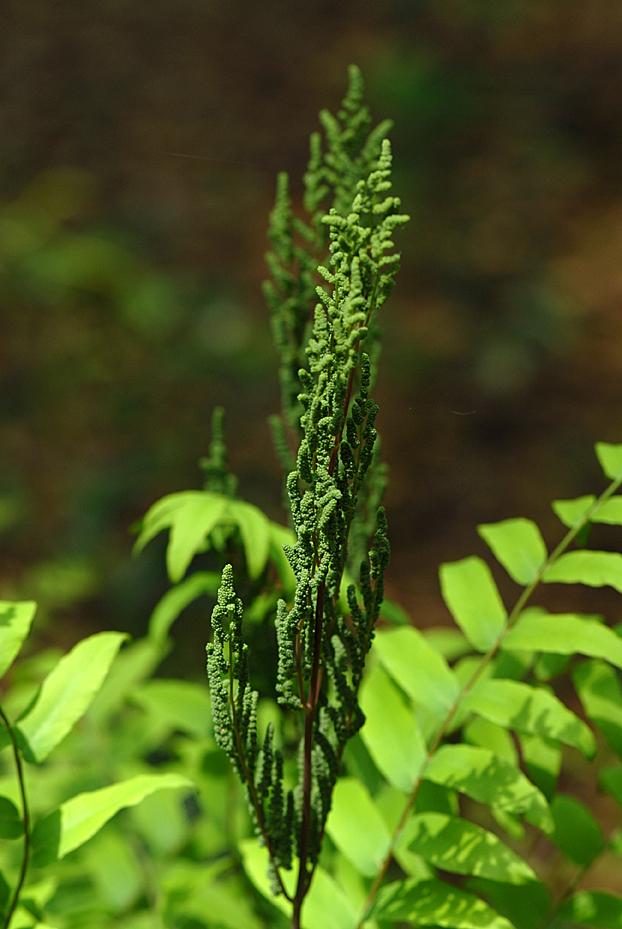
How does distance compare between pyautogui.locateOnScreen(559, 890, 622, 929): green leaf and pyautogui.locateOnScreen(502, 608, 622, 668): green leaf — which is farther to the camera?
pyautogui.locateOnScreen(559, 890, 622, 929): green leaf

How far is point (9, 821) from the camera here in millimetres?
1281

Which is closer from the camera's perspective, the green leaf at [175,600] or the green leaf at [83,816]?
the green leaf at [83,816]

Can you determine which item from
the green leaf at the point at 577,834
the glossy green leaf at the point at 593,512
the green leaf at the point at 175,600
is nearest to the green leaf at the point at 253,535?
the green leaf at the point at 175,600

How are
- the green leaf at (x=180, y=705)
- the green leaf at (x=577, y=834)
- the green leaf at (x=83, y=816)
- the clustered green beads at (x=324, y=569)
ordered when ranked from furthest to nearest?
the green leaf at (x=180, y=705) → the green leaf at (x=577, y=834) → the green leaf at (x=83, y=816) → the clustered green beads at (x=324, y=569)

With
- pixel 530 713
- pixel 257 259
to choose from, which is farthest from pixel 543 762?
pixel 257 259

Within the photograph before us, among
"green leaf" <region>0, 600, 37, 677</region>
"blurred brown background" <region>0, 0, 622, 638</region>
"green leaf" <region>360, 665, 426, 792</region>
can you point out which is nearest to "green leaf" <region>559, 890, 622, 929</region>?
"green leaf" <region>360, 665, 426, 792</region>

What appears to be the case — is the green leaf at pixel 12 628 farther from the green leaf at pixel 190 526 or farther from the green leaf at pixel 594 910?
the green leaf at pixel 594 910

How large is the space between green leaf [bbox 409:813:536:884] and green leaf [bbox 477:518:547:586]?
13.4 inches

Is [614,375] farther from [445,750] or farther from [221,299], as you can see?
[445,750]

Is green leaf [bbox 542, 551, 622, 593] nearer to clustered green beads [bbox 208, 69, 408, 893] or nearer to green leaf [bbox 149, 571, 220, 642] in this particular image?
clustered green beads [bbox 208, 69, 408, 893]

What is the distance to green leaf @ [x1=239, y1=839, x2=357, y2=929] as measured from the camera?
4.37ft

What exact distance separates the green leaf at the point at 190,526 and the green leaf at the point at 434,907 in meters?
0.47

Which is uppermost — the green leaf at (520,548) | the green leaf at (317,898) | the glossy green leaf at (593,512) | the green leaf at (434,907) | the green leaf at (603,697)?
the glossy green leaf at (593,512)

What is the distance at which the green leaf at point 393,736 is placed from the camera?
139cm
